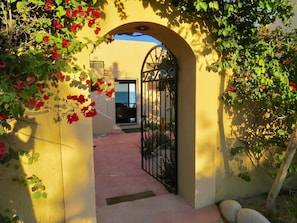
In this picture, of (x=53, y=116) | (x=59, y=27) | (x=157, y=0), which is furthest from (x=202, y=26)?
(x=53, y=116)

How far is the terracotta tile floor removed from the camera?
10.3ft

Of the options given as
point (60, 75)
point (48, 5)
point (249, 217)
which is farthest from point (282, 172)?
point (48, 5)

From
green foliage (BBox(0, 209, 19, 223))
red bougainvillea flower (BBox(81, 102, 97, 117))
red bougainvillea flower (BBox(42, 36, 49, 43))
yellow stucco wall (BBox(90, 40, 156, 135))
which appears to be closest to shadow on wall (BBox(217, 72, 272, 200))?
red bougainvillea flower (BBox(81, 102, 97, 117))

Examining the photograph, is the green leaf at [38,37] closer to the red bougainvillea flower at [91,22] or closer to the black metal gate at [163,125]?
the red bougainvillea flower at [91,22]

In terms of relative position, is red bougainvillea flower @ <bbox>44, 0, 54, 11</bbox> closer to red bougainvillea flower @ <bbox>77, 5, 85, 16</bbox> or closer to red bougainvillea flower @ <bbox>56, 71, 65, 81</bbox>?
red bougainvillea flower @ <bbox>77, 5, 85, 16</bbox>

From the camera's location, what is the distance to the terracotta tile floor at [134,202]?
3.15m

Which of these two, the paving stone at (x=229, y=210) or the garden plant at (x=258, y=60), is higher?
the garden plant at (x=258, y=60)

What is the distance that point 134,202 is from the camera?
358 cm

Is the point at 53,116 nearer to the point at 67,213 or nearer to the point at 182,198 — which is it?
the point at 67,213

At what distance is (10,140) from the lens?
7.82 feet

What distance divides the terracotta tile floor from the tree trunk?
0.78 m

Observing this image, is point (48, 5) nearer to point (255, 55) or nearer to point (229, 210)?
point (255, 55)

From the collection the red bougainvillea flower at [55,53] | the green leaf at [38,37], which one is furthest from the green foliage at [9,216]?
the green leaf at [38,37]

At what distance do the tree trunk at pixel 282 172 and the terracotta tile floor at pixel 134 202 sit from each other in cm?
78
